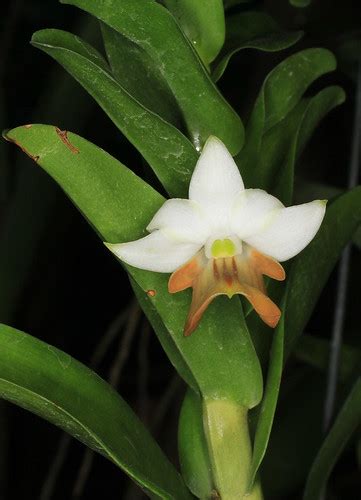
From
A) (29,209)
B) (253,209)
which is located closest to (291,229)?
(253,209)

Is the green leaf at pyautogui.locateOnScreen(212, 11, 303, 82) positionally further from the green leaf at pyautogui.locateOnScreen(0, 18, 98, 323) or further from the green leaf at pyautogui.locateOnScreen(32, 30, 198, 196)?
the green leaf at pyautogui.locateOnScreen(0, 18, 98, 323)

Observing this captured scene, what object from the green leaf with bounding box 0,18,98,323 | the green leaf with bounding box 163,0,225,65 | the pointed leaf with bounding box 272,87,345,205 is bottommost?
the green leaf with bounding box 0,18,98,323

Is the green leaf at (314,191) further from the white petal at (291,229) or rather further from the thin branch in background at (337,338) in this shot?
the white petal at (291,229)

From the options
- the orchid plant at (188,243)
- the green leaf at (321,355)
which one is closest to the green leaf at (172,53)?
the orchid plant at (188,243)

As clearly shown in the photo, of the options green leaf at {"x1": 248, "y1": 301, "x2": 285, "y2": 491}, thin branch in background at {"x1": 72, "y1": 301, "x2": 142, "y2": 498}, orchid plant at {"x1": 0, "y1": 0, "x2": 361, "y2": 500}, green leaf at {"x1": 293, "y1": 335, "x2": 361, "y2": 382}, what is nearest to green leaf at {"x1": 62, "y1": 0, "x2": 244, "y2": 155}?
orchid plant at {"x1": 0, "y1": 0, "x2": 361, "y2": 500}

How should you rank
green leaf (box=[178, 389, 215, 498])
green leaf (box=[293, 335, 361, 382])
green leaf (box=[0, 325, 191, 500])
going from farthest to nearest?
1. green leaf (box=[293, 335, 361, 382])
2. green leaf (box=[178, 389, 215, 498])
3. green leaf (box=[0, 325, 191, 500])

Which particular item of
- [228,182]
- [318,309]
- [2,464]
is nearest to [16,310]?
[2,464]

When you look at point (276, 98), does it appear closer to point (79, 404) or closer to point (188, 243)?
point (188, 243)
